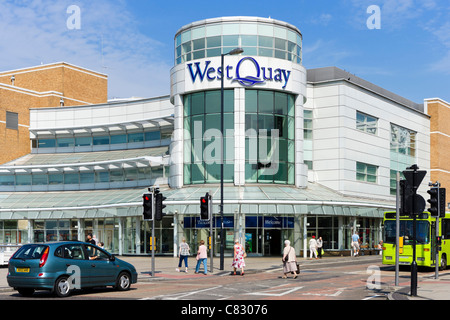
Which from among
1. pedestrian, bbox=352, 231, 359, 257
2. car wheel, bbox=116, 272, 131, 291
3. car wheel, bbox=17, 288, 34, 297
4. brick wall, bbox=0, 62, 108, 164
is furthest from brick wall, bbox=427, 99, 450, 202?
car wheel, bbox=17, 288, 34, 297

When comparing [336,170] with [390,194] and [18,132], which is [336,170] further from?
[18,132]

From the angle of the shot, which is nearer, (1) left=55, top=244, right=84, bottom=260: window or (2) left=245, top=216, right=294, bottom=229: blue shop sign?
(1) left=55, top=244, right=84, bottom=260: window

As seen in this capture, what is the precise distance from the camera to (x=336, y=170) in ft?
159

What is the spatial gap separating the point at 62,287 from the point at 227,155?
87.2ft

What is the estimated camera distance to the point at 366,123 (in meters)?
52.2

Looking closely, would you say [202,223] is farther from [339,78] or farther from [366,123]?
[366,123]

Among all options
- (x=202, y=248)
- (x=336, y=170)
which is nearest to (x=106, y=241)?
(x=336, y=170)

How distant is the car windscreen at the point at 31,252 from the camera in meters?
17.0

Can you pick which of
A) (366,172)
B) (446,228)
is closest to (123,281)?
(446,228)

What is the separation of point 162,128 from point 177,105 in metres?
8.65

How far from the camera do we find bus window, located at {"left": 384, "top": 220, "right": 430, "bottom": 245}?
89.5ft

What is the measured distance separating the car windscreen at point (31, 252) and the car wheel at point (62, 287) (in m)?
0.86

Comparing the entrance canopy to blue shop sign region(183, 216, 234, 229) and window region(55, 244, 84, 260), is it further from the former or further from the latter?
window region(55, 244, 84, 260)

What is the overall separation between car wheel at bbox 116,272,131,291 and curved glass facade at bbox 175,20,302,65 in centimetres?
2649
